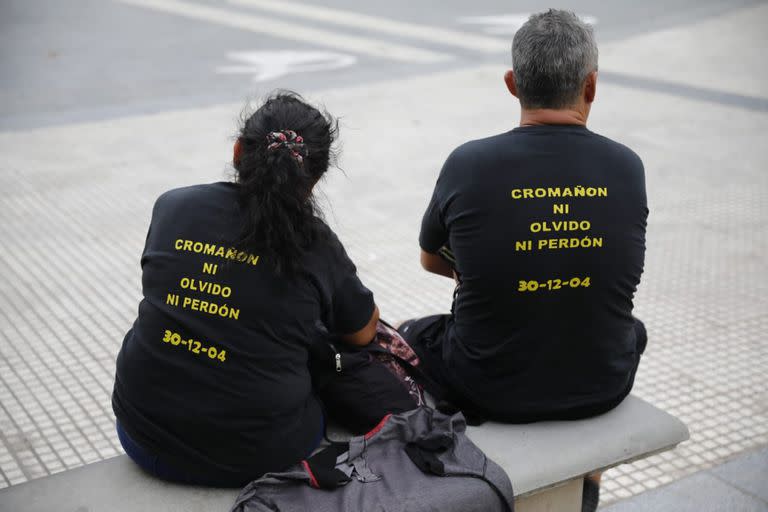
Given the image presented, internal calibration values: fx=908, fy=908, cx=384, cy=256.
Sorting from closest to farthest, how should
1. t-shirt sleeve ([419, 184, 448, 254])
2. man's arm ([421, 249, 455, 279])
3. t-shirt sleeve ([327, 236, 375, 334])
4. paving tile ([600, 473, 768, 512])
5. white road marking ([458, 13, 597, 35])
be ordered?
t-shirt sleeve ([327, 236, 375, 334]), t-shirt sleeve ([419, 184, 448, 254]), man's arm ([421, 249, 455, 279]), paving tile ([600, 473, 768, 512]), white road marking ([458, 13, 597, 35])

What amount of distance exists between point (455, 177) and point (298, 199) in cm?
47

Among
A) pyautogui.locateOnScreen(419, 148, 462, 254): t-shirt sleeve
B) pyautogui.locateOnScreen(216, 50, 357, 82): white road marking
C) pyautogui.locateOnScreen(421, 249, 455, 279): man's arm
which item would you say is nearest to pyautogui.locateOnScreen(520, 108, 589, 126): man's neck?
pyautogui.locateOnScreen(419, 148, 462, 254): t-shirt sleeve

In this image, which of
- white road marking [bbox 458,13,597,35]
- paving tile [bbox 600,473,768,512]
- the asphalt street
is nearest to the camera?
paving tile [bbox 600,473,768,512]

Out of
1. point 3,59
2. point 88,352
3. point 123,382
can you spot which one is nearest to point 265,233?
point 123,382

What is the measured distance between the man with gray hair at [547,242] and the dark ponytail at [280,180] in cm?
43

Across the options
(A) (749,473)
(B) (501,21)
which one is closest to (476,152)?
(A) (749,473)

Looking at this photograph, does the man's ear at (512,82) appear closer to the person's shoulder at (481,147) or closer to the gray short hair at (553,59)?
the gray short hair at (553,59)

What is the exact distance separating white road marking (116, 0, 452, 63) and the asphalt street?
0.02 m

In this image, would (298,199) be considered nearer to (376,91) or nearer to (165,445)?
(165,445)

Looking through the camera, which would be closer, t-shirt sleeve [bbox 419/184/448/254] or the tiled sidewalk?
t-shirt sleeve [bbox 419/184/448/254]

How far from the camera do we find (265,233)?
212cm

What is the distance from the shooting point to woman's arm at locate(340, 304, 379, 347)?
2.41 m

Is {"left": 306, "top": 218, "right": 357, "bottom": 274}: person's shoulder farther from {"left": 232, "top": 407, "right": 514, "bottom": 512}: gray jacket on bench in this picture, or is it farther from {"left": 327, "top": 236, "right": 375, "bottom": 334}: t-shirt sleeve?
{"left": 232, "top": 407, "right": 514, "bottom": 512}: gray jacket on bench

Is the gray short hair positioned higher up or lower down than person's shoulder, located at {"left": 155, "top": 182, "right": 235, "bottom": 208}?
higher up
